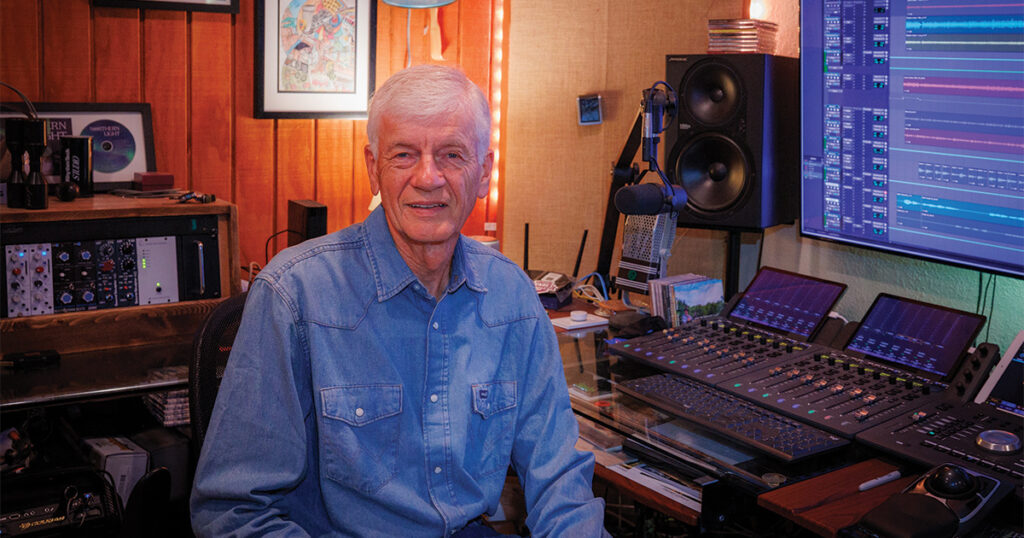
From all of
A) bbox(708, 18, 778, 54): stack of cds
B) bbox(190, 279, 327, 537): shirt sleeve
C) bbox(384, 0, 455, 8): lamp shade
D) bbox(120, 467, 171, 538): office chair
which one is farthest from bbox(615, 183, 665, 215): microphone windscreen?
bbox(120, 467, 171, 538): office chair

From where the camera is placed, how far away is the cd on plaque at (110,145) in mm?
2836

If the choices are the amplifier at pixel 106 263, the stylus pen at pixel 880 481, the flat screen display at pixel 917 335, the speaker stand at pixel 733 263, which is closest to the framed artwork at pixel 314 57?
the amplifier at pixel 106 263

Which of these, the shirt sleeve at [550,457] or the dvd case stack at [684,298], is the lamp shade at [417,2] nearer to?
the dvd case stack at [684,298]

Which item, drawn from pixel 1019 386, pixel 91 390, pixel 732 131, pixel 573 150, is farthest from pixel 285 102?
pixel 1019 386

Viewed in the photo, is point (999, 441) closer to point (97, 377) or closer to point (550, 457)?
point (550, 457)

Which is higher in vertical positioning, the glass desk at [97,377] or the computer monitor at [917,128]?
the computer monitor at [917,128]

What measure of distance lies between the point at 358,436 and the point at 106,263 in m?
1.53

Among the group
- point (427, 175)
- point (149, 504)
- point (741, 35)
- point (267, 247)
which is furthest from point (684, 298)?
point (267, 247)

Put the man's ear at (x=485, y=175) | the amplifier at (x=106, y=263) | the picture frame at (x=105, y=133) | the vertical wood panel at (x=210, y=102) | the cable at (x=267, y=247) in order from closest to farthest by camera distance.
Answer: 1. the man's ear at (x=485, y=175)
2. the amplifier at (x=106, y=263)
3. the picture frame at (x=105, y=133)
4. the vertical wood panel at (x=210, y=102)
5. the cable at (x=267, y=247)

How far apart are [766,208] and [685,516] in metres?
1.09

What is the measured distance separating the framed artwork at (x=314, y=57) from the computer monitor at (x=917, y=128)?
198cm

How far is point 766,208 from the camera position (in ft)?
7.54

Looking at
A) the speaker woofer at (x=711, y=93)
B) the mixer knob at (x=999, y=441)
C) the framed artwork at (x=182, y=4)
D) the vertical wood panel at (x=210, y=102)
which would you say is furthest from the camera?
the vertical wood panel at (x=210, y=102)

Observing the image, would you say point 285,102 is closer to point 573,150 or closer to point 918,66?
point 573,150
